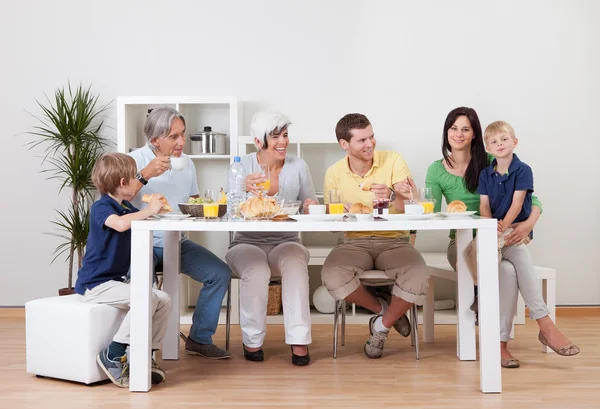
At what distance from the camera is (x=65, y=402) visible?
293cm

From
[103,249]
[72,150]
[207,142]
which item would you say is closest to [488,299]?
[103,249]

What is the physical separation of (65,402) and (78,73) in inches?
113

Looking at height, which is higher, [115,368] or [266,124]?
[266,124]

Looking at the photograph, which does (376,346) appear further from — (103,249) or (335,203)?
(103,249)

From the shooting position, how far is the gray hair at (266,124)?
12.5ft

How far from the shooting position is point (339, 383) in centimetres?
319

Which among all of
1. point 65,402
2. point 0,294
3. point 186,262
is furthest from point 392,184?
point 0,294

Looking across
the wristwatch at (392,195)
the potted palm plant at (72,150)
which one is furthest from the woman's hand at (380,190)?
the potted palm plant at (72,150)

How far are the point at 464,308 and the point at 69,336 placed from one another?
1.82 meters

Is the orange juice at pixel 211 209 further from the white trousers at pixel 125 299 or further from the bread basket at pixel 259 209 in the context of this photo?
the white trousers at pixel 125 299

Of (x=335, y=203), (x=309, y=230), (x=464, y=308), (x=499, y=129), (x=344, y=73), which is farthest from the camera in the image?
(x=344, y=73)

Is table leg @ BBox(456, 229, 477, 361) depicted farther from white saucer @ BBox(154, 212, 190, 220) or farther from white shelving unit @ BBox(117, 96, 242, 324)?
white shelving unit @ BBox(117, 96, 242, 324)

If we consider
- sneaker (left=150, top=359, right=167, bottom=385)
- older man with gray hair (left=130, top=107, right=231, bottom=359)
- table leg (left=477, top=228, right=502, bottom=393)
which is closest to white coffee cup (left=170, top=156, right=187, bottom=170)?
older man with gray hair (left=130, top=107, right=231, bottom=359)

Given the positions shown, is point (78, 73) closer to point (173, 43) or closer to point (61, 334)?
point (173, 43)
